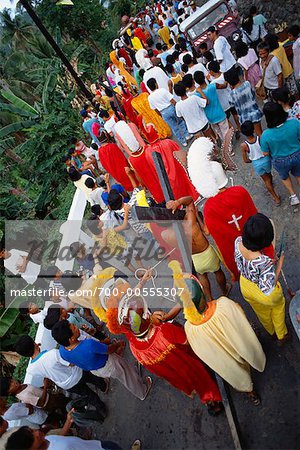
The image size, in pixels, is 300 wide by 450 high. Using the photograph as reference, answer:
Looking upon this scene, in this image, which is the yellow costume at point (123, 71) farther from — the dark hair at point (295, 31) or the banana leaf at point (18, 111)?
the dark hair at point (295, 31)

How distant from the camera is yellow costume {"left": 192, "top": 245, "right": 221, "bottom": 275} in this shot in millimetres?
4062

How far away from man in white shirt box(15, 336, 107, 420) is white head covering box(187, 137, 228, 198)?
7.35 feet

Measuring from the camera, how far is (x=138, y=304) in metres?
3.38

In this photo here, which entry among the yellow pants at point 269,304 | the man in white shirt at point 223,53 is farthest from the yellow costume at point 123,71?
the yellow pants at point 269,304

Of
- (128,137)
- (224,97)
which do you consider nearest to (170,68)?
(224,97)

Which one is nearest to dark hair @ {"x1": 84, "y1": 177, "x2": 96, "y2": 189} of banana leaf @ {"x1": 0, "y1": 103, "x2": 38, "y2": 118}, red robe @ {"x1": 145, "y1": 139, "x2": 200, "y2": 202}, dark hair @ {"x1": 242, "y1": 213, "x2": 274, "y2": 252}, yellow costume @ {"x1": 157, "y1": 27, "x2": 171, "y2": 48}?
red robe @ {"x1": 145, "y1": 139, "x2": 200, "y2": 202}

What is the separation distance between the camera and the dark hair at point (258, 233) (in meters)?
2.90

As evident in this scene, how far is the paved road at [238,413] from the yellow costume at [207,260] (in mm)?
666

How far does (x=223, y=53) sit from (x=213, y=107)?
6.62ft

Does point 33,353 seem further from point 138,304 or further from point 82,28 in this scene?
point 82,28

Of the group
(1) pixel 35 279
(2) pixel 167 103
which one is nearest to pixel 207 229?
(1) pixel 35 279

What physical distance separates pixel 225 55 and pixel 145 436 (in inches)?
266

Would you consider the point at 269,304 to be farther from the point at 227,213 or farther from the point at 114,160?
the point at 114,160

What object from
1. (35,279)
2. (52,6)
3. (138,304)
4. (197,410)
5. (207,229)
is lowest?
(197,410)
